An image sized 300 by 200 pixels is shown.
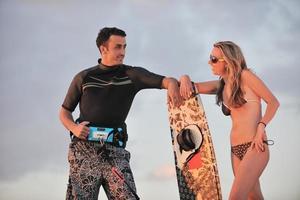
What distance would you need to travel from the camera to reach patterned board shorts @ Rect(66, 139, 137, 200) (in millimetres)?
6945

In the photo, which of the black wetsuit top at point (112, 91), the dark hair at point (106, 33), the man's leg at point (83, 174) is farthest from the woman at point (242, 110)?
the man's leg at point (83, 174)

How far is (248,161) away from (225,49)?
5.08ft

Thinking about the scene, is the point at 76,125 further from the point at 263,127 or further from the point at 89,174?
the point at 263,127

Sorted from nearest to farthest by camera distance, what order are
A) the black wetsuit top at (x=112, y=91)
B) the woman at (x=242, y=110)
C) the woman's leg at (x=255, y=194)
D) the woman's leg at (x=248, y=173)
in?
the woman's leg at (x=248, y=173)
the woman at (x=242, y=110)
the woman's leg at (x=255, y=194)
the black wetsuit top at (x=112, y=91)

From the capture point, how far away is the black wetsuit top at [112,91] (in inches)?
282

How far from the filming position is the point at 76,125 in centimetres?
724

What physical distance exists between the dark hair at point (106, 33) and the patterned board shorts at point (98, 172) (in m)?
1.51

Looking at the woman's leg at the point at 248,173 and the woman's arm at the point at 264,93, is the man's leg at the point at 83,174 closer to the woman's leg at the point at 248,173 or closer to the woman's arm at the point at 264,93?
the woman's leg at the point at 248,173

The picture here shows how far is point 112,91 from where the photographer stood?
7.19 metres

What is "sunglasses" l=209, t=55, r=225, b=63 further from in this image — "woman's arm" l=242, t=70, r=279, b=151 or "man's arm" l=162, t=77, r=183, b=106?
"man's arm" l=162, t=77, r=183, b=106

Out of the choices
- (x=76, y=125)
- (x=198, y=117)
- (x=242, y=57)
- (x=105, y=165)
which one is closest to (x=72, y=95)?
(x=76, y=125)

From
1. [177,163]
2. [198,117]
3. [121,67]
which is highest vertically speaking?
[121,67]

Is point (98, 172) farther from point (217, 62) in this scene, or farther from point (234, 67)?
point (234, 67)

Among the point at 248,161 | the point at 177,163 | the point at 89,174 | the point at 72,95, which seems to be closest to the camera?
the point at 248,161
